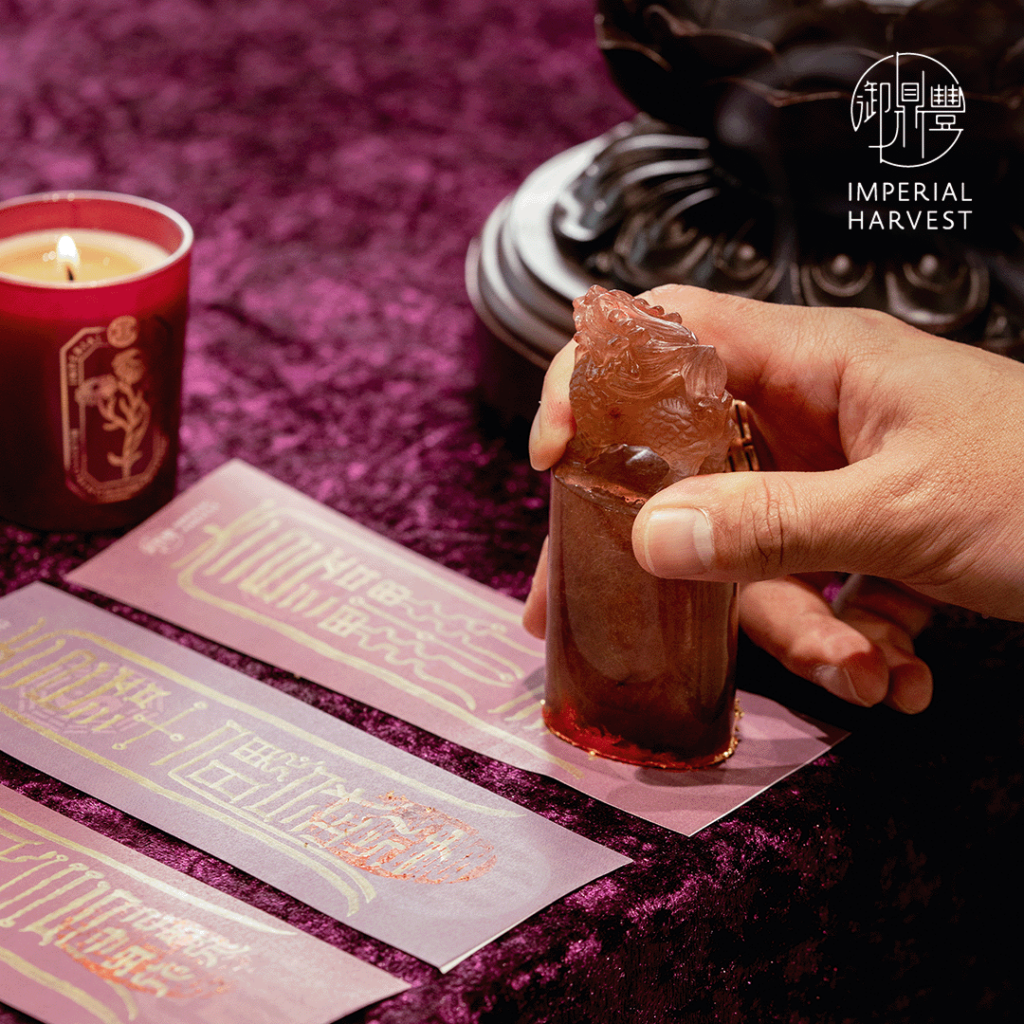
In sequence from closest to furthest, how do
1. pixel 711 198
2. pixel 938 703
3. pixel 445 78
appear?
pixel 938 703 → pixel 711 198 → pixel 445 78

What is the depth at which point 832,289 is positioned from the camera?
0.68 metres

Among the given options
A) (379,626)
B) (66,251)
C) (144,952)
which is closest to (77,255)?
(66,251)

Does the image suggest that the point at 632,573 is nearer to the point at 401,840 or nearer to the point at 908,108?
the point at 401,840

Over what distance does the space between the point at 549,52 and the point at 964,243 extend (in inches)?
25.6

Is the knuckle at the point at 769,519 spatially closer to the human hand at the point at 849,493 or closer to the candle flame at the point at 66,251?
the human hand at the point at 849,493

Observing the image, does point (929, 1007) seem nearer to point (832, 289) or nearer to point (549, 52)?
point (832, 289)

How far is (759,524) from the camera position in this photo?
0.45 metres

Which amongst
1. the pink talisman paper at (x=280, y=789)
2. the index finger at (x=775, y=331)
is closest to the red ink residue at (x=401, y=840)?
the pink talisman paper at (x=280, y=789)

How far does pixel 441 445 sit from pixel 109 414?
0.20 meters

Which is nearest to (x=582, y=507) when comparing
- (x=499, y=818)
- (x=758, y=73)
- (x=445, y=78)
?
(x=499, y=818)

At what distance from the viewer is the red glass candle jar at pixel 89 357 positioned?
0.59 meters

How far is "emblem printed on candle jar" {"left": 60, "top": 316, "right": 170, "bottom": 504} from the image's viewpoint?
0.60m

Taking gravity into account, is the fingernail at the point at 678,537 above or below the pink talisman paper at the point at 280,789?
above

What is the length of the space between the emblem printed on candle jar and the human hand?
8.0 inches
